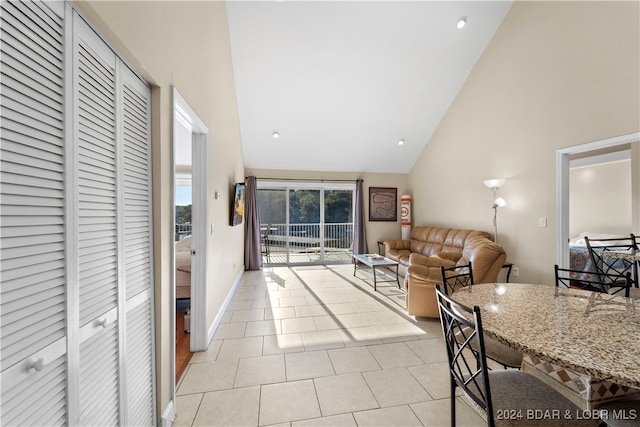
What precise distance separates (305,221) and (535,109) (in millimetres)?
4736

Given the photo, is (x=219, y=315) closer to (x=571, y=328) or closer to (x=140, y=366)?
(x=140, y=366)

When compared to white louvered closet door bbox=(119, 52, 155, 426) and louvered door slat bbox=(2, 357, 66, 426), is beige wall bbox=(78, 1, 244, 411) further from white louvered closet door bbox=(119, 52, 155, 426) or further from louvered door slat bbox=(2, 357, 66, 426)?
louvered door slat bbox=(2, 357, 66, 426)

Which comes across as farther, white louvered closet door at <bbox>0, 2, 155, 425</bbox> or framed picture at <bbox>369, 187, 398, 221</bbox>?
framed picture at <bbox>369, 187, 398, 221</bbox>

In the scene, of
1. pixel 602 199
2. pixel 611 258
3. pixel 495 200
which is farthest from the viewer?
pixel 602 199

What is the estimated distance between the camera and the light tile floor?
174 cm

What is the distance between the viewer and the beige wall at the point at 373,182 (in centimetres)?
633

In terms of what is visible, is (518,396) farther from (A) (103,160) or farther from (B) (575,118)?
(B) (575,118)

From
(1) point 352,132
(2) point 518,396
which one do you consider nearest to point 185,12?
(2) point 518,396

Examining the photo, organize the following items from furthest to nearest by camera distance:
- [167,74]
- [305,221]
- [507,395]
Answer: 1. [305,221]
2. [167,74]
3. [507,395]

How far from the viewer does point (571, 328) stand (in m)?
1.15

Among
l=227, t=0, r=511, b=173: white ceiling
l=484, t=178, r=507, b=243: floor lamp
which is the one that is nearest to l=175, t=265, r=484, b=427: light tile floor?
l=484, t=178, r=507, b=243: floor lamp

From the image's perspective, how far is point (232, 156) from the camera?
416 centimetres

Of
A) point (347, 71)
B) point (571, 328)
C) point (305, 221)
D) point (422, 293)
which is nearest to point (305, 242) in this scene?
point (305, 221)

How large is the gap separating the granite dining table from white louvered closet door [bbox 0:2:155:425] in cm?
164
